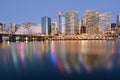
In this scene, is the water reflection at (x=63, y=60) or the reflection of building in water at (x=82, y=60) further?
the reflection of building in water at (x=82, y=60)

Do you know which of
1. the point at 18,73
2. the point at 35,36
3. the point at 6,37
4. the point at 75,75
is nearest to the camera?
the point at 75,75

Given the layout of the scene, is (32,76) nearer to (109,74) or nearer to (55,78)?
(55,78)

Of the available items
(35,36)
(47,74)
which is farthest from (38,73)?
(35,36)

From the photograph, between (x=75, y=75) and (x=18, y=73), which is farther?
(x=18, y=73)

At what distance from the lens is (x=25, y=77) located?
15867 millimetres

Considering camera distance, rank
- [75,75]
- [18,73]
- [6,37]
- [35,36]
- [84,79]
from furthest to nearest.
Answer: [35,36] → [6,37] → [18,73] → [75,75] → [84,79]

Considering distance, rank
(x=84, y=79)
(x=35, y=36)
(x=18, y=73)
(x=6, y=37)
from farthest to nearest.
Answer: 1. (x=35, y=36)
2. (x=6, y=37)
3. (x=18, y=73)
4. (x=84, y=79)

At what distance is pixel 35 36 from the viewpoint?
198 meters

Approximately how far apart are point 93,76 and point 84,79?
1.03 metres

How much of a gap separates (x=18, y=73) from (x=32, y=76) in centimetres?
167

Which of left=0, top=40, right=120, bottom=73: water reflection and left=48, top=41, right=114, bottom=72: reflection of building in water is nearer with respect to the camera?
left=0, top=40, right=120, bottom=73: water reflection

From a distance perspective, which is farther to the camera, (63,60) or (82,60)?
(63,60)

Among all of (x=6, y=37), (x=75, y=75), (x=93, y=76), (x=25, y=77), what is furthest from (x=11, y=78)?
(x=6, y=37)

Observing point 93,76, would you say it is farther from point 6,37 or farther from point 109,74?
point 6,37
